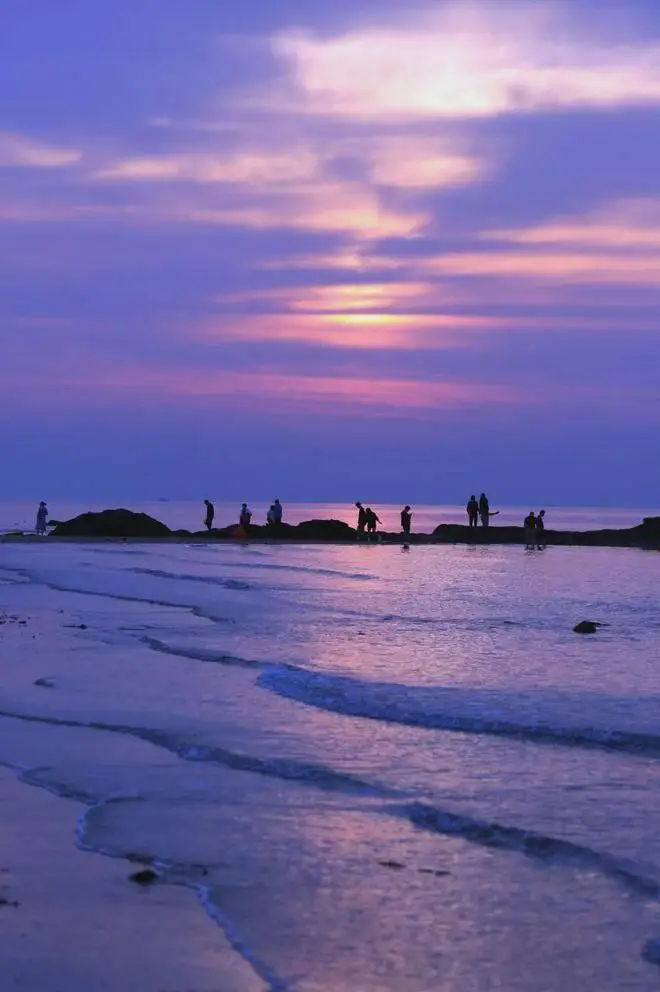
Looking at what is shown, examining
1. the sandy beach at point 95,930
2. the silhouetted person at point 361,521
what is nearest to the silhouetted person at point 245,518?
the silhouetted person at point 361,521

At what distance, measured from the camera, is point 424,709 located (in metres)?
15.2

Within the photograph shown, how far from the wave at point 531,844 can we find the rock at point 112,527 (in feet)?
183

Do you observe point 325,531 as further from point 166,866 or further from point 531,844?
point 166,866

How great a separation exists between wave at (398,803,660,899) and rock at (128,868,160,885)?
2.22 metres

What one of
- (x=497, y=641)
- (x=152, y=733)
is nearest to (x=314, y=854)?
(x=152, y=733)

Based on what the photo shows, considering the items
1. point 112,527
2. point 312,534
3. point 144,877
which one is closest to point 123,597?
point 144,877

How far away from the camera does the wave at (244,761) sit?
37.2 feet

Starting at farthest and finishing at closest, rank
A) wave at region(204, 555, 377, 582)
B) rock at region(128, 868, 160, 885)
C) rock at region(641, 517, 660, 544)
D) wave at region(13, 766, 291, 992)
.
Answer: rock at region(641, 517, 660, 544), wave at region(204, 555, 377, 582), rock at region(128, 868, 160, 885), wave at region(13, 766, 291, 992)

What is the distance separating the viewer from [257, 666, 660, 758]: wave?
44.4 ft

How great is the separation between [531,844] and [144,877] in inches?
106

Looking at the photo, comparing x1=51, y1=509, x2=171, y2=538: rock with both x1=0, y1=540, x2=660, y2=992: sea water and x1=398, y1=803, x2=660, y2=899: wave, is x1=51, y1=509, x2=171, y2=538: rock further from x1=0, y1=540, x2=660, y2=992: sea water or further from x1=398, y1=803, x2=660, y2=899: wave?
x1=398, y1=803, x2=660, y2=899: wave

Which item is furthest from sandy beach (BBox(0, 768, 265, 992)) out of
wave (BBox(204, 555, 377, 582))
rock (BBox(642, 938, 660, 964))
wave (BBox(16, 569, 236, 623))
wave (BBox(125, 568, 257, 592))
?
wave (BBox(204, 555, 377, 582))

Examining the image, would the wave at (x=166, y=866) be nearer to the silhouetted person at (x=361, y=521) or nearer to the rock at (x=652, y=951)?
the rock at (x=652, y=951)

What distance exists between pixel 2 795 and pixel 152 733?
3.09 m
